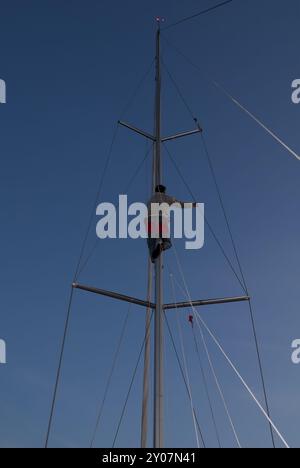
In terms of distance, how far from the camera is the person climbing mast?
14.9m

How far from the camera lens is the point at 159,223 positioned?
15203 mm

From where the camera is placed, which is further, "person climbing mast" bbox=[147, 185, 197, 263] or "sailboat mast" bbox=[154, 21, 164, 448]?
"person climbing mast" bbox=[147, 185, 197, 263]

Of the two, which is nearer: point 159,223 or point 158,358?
point 158,358

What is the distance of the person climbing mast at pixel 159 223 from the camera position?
49.0ft

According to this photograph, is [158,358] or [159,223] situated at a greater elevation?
[159,223]

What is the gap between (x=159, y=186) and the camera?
1623cm

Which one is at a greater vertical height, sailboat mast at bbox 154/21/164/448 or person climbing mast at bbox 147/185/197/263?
person climbing mast at bbox 147/185/197/263

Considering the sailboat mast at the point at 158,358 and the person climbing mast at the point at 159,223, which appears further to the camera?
the person climbing mast at the point at 159,223

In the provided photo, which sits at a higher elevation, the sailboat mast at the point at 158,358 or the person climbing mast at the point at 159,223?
the person climbing mast at the point at 159,223
